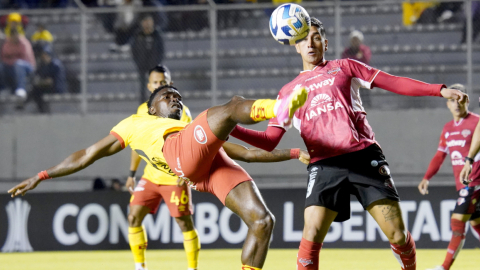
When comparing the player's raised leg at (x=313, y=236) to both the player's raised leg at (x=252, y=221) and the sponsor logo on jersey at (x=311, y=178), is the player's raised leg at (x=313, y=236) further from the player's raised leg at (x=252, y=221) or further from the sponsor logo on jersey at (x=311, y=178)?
the player's raised leg at (x=252, y=221)

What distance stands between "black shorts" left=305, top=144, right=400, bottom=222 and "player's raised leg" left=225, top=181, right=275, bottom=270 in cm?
38

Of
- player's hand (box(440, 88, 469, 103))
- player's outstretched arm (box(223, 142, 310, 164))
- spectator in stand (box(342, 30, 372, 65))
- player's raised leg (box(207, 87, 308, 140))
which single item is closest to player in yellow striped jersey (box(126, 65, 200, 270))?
player's outstretched arm (box(223, 142, 310, 164))

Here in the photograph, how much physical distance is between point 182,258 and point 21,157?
4811 millimetres

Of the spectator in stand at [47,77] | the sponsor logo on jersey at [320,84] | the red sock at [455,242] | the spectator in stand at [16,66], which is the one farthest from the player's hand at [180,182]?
the spectator in stand at [16,66]

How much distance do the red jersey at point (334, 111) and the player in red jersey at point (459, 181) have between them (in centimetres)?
274

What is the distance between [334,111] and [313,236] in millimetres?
961

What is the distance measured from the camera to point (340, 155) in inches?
181

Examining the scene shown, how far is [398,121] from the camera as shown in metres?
11.6

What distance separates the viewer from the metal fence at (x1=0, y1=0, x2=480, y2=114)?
448 inches

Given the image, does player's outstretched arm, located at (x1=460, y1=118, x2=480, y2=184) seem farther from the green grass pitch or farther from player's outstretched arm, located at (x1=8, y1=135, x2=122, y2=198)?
player's outstretched arm, located at (x1=8, y1=135, x2=122, y2=198)

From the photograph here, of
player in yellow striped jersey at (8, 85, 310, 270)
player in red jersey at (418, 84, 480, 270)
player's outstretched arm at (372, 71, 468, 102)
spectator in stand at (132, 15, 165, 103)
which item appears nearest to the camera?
player's outstretched arm at (372, 71, 468, 102)

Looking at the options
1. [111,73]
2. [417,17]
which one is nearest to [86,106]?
[111,73]

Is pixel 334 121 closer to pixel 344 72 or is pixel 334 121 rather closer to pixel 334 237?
pixel 344 72

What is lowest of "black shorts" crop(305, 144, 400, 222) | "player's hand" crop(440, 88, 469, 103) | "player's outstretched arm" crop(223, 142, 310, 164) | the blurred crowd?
"black shorts" crop(305, 144, 400, 222)
